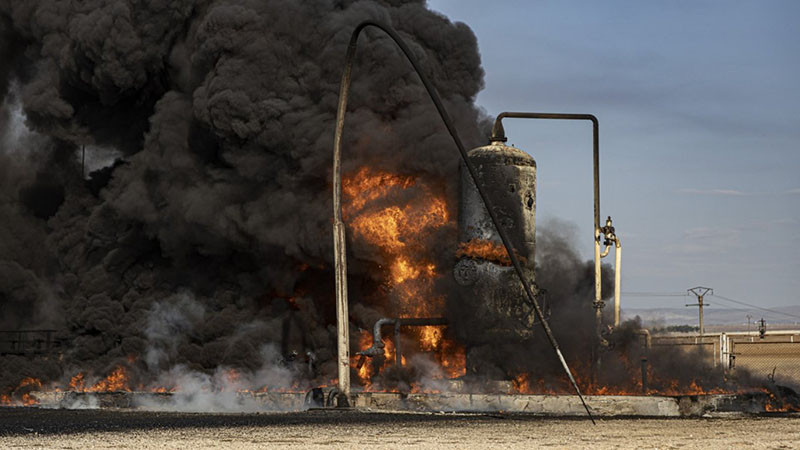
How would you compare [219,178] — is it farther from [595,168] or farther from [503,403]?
[503,403]

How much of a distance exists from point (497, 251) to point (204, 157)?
12897 millimetres

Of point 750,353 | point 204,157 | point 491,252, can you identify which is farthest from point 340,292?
point 750,353

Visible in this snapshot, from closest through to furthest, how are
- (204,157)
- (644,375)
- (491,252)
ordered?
(644,375) → (491,252) → (204,157)

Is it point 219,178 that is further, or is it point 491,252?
point 219,178

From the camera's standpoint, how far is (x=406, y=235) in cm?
3650

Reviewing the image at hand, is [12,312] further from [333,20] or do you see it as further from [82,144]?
[333,20]

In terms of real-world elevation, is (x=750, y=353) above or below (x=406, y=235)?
below

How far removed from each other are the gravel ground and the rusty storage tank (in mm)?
Answer: 8865

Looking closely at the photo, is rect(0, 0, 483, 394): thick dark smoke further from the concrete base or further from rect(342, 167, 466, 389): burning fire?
the concrete base

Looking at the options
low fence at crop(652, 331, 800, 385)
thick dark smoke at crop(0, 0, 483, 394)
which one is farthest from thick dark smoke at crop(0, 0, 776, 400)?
low fence at crop(652, 331, 800, 385)

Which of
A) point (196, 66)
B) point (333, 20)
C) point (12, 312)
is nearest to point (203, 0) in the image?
point (196, 66)

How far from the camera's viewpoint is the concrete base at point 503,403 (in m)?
27.0

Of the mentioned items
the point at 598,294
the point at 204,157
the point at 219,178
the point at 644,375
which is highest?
the point at 204,157

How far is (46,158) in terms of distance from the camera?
5056 centimetres
